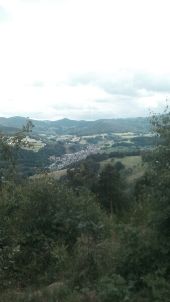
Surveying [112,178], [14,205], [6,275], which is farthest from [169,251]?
[112,178]

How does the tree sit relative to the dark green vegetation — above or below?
below

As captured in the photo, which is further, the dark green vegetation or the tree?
the tree

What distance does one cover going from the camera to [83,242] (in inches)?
344

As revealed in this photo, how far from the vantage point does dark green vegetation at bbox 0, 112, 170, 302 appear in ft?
23.3

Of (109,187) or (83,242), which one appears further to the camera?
(109,187)

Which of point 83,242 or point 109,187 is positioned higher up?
point 83,242

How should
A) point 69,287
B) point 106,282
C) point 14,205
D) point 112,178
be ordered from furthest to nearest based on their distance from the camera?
point 112,178 < point 14,205 < point 69,287 < point 106,282

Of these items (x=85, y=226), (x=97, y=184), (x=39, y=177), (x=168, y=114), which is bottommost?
(x=97, y=184)

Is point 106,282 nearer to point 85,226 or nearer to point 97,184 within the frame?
point 85,226

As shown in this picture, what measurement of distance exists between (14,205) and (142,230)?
145 inches

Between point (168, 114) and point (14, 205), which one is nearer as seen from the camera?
point (168, 114)

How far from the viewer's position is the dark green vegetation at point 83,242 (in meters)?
7.11

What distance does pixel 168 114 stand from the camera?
28.5 ft

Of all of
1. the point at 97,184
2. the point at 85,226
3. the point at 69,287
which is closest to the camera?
→ the point at 69,287
